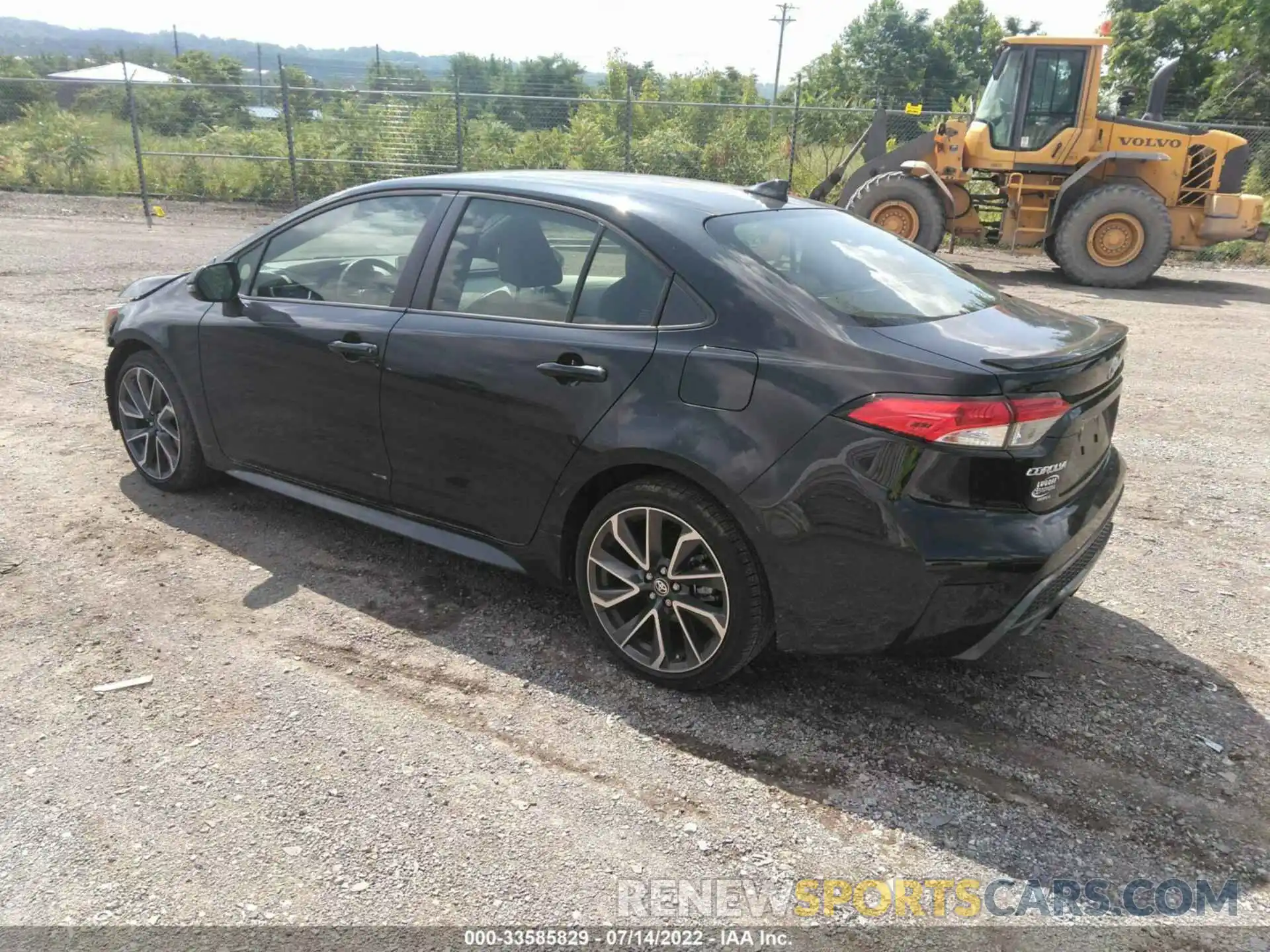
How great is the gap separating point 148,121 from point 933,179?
68.6ft

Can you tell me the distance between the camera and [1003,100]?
13.2 metres

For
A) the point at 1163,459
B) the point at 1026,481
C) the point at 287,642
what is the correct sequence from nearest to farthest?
the point at 1026,481 < the point at 287,642 < the point at 1163,459

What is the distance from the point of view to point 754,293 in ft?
9.68

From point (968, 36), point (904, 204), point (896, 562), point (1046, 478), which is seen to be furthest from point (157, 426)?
point (968, 36)

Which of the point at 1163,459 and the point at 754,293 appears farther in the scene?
the point at 1163,459

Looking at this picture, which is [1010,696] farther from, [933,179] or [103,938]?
[933,179]

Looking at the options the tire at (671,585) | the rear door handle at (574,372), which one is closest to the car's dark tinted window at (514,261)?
the rear door handle at (574,372)

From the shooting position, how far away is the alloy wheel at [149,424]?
467 cm

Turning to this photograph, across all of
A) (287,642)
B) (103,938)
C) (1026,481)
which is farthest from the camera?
(287,642)

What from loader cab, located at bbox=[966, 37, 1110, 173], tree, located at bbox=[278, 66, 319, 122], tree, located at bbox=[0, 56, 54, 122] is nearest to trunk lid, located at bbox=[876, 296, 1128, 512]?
loader cab, located at bbox=[966, 37, 1110, 173]

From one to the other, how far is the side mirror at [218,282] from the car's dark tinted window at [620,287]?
1870 millimetres

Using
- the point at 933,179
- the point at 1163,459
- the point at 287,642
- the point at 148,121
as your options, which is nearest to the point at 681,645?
the point at 287,642

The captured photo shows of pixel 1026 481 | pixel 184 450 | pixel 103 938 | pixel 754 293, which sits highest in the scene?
pixel 754 293

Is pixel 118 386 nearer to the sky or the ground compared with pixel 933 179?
nearer to the ground
